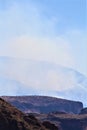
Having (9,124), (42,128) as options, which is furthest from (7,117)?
(42,128)

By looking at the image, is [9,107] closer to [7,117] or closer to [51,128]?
[7,117]

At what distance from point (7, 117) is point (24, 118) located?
4316mm

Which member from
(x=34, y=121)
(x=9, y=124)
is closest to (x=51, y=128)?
(x=34, y=121)

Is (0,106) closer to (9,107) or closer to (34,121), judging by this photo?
(9,107)

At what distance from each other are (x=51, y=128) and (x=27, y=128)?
7.78 meters

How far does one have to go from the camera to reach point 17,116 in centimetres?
9644

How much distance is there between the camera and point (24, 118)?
96.8 meters

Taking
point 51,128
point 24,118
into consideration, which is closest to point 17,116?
point 24,118

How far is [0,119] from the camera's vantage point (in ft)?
311

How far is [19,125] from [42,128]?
5439 millimetres

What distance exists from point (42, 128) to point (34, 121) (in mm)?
3943

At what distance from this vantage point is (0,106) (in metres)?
96.8

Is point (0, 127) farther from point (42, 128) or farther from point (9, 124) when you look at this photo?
point (42, 128)

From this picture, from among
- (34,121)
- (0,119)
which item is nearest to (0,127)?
(0,119)
